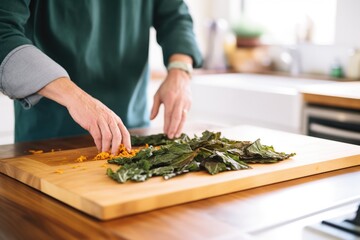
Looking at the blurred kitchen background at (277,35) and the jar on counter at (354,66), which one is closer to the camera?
the jar on counter at (354,66)

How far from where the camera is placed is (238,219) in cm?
90

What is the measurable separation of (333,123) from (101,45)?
119cm

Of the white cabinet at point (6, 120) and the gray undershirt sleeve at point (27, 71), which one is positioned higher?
the gray undershirt sleeve at point (27, 71)

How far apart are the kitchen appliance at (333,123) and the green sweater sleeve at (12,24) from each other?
4.89ft

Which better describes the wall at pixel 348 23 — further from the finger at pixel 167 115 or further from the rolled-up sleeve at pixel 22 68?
the rolled-up sleeve at pixel 22 68

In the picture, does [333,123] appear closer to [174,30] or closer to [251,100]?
[251,100]

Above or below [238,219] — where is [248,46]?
above

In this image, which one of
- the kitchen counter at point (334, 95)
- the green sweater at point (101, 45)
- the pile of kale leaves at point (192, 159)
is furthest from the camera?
the kitchen counter at point (334, 95)

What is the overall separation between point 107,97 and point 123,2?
1.05 feet

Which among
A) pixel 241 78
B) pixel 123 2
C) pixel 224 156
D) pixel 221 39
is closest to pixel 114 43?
pixel 123 2

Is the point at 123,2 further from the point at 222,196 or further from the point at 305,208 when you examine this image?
the point at 305,208

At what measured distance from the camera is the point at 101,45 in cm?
180

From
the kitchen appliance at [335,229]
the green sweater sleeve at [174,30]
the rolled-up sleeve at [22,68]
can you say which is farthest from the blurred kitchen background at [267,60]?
the kitchen appliance at [335,229]

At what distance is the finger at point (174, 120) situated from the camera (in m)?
1.55
